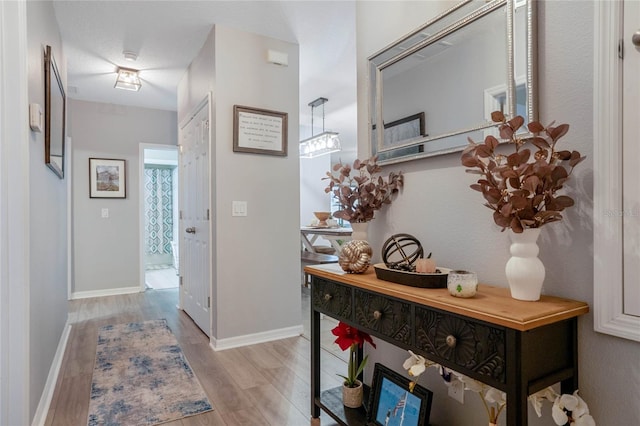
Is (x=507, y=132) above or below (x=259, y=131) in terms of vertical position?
below

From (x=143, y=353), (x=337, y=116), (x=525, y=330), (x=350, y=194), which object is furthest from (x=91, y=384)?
(x=337, y=116)

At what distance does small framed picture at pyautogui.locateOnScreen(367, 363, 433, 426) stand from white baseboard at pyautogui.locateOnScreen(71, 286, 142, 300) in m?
4.10

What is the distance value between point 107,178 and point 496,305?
15.8 ft

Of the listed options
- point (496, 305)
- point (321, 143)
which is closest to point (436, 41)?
point (496, 305)

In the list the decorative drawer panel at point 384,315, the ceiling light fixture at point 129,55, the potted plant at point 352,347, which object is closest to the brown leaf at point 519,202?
the decorative drawer panel at point 384,315

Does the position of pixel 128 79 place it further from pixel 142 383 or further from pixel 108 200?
pixel 142 383

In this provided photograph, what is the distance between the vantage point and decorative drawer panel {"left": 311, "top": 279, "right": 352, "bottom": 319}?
4.88ft

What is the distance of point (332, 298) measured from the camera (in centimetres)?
157

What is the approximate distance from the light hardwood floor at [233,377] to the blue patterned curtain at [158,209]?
165 inches

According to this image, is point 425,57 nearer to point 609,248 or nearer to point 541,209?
point 541,209

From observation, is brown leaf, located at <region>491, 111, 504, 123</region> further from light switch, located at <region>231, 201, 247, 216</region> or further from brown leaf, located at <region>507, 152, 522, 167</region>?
light switch, located at <region>231, 201, 247, 216</region>

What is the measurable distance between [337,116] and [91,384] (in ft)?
14.8

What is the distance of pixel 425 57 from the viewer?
1489 mm

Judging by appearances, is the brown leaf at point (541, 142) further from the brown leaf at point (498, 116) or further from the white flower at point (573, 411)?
the white flower at point (573, 411)
